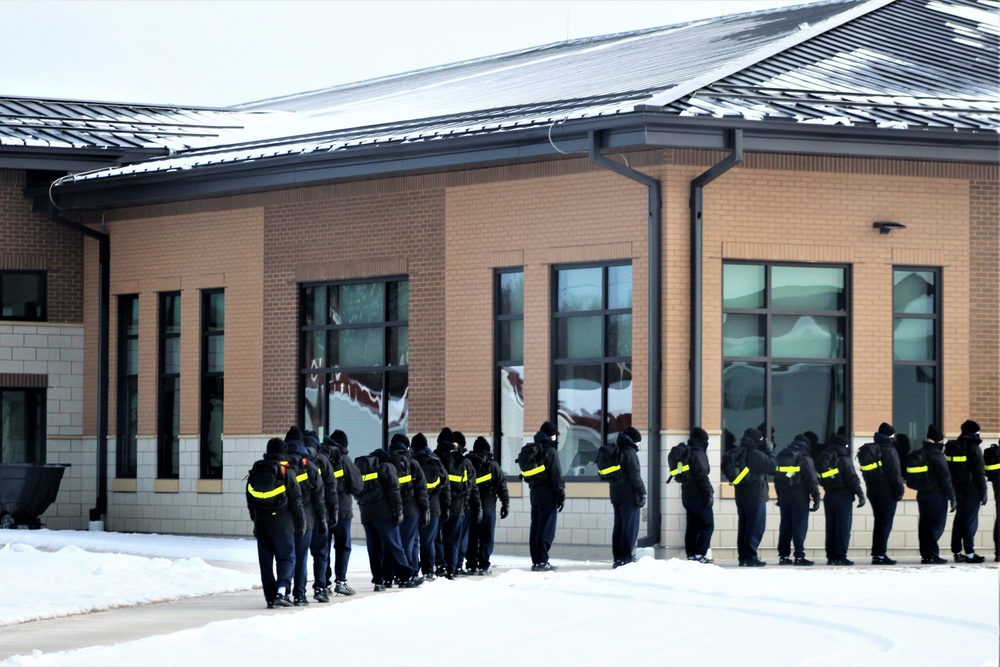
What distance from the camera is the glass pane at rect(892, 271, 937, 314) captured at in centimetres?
2311

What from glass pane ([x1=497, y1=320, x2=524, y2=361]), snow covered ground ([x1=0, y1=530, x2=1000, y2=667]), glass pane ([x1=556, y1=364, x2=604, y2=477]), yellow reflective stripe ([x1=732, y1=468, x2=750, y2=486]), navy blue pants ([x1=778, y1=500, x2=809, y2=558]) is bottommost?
snow covered ground ([x1=0, y1=530, x2=1000, y2=667])

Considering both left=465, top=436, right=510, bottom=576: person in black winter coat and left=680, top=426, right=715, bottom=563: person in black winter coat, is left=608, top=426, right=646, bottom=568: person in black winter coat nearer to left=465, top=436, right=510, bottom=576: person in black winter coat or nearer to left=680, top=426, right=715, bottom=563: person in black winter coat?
left=680, top=426, right=715, bottom=563: person in black winter coat

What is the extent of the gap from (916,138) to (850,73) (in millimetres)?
2718

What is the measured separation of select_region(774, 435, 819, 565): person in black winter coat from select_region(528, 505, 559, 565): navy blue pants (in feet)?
8.91

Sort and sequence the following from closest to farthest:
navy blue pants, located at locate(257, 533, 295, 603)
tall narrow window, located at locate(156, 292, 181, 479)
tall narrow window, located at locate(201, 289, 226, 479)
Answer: navy blue pants, located at locate(257, 533, 295, 603) < tall narrow window, located at locate(201, 289, 226, 479) < tall narrow window, located at locate(156, 292, 181, 479)

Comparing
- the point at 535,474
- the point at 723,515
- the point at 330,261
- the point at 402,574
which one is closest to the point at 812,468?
the point at 723,515

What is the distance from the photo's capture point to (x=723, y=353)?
22.3 m

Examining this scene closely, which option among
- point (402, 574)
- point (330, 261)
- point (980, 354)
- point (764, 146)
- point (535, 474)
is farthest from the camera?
point (330, 261)

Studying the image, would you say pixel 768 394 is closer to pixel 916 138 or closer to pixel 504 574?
pixel 916 138

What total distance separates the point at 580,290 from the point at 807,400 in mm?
3106

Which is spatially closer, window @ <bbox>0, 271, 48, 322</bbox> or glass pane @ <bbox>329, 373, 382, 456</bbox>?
glass pane @ <bbox>329, 373, 382, 456</bbox>

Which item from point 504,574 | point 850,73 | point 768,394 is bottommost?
point 504,574

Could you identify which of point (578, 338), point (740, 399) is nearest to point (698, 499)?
point (740, 399)

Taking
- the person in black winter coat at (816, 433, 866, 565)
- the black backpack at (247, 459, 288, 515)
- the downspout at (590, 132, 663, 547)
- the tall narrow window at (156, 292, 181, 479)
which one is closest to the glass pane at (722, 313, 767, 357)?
the downspout at (590, 132, 663, 547)
